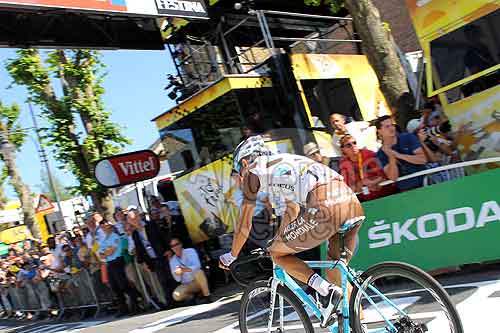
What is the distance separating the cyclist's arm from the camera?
4109mm

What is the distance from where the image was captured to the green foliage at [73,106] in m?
15.3

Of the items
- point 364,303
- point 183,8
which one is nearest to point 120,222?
point 183,8

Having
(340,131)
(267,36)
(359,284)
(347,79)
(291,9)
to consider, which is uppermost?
(291,9)

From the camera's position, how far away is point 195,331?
713cm

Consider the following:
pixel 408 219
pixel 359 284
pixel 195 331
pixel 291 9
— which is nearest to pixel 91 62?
pixel 291 9

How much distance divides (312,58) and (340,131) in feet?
17.1

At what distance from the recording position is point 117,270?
10312 mm

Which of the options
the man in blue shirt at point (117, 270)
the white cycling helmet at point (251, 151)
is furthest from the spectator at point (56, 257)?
the white cycling helmet at point (251, 151)

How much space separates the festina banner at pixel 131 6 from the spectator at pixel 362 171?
5334mm

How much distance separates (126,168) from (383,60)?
224 inches

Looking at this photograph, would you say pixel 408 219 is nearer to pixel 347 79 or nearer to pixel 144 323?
pixel 144 323

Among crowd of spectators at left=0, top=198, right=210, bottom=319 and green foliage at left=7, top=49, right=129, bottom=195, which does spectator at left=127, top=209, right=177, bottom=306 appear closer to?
crowd of spectators at left=0, top=198, right=210, bottom=319

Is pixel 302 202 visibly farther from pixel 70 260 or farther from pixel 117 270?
pixel 70 260

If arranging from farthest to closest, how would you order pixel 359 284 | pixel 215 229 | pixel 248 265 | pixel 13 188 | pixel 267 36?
pixel 13 188 < pixel 267 36 < pixel 215 229 < pixel 248 265 < pixel 359 284
